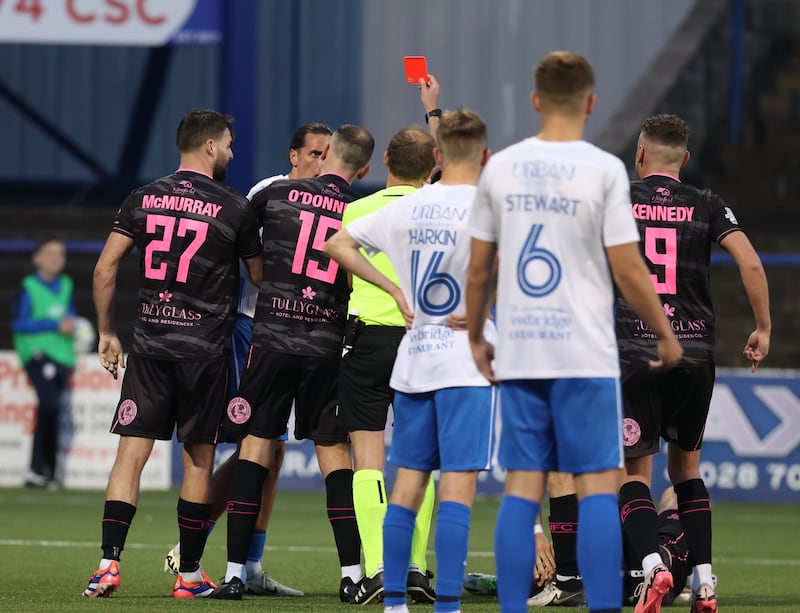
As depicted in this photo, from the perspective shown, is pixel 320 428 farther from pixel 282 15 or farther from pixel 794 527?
pixel 282 15

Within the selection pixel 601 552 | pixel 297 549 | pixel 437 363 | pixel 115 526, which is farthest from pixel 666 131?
pixel 297 549

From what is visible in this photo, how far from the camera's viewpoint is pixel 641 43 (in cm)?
2423

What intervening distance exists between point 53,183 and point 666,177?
17.9m

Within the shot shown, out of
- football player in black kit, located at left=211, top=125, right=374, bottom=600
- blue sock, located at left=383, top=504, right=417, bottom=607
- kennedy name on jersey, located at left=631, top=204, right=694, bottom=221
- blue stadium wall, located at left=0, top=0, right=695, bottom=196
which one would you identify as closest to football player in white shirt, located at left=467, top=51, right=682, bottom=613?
blue sock, located at left=383, top=504, right=417, bottom=607

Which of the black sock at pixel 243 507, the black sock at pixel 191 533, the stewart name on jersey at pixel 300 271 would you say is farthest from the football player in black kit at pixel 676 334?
the black sock at pixel 191 533

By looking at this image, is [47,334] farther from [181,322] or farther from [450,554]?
[450,554]

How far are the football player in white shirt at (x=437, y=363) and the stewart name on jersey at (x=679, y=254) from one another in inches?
49.6

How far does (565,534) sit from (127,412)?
2022mm

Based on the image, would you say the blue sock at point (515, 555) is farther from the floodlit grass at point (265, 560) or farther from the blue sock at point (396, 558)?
the floodlit grass at point (265, 560)

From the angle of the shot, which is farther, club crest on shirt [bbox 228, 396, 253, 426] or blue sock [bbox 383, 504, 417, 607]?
club crest on shirt [bbox 228, 396, 253, 426]

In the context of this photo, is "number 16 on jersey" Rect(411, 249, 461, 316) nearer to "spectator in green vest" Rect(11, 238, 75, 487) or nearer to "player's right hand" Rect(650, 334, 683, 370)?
"player's right hand" Rect(650, 334, 683, 370)

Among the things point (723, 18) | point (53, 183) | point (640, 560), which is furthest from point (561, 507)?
point (53, 183)

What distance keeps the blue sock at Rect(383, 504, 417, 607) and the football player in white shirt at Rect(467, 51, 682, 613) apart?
802 mm

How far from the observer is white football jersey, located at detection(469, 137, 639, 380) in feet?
18.5
